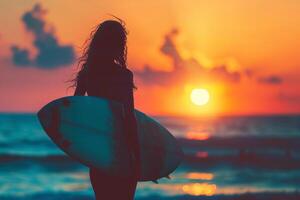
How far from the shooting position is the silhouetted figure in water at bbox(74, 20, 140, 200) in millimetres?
3449

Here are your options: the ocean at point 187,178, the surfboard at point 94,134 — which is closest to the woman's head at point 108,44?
the surfboard at point 94,134

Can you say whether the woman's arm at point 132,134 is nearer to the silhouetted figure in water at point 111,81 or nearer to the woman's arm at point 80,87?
the silhouetted figure in water at point 111,81

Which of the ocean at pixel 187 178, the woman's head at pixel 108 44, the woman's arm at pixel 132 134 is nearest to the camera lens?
the woman's arm at pixel 132 134

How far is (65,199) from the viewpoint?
10.6 metres

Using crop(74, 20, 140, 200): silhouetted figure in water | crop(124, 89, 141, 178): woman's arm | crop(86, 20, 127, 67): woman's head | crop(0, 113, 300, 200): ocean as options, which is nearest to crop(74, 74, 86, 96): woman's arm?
crop(74, 20, 140, 200): silhouetted figure in water

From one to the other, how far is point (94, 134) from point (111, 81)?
2.06 ft

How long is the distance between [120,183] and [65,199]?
7.38 meters

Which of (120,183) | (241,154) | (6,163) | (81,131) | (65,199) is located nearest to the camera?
(120,183)

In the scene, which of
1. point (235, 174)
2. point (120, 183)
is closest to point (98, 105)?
point (120, 183)

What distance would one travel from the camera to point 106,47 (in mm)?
3551

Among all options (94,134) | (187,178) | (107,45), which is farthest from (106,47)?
(187,178)

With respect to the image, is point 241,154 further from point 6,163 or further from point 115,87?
point 115,87

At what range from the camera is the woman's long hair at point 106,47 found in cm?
354

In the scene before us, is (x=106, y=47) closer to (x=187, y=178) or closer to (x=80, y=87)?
(x=80, y=87)
